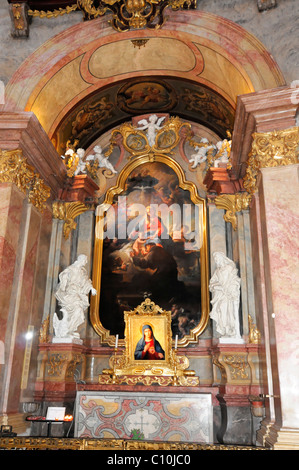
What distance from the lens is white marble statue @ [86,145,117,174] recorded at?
34.0 ft

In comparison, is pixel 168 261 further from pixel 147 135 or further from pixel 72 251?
pixel 147 135

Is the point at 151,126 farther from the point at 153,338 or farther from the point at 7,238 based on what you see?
the point at 153,338

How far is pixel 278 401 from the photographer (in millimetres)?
5836

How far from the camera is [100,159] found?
34.4 ft

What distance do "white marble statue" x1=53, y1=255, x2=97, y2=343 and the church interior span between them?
3 cm

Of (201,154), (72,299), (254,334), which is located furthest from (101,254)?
(254,334)

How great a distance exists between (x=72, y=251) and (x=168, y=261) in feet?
7.19

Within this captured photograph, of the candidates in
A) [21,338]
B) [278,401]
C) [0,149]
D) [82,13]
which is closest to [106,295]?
[21,338]

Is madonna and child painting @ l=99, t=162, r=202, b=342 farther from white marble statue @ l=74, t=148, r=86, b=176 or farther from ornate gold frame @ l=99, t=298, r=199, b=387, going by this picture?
white marble statue @ l=74, t=148, r=86, b=176

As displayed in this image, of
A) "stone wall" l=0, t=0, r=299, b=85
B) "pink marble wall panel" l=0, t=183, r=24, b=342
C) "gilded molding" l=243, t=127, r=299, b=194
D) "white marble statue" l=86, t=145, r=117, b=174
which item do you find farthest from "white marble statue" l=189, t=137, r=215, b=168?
"pink marble wall panel" l=0, t=183, r=24, b=342

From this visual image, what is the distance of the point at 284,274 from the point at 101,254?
15.4ft

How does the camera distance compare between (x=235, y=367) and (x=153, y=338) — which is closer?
(x=235, y=367)

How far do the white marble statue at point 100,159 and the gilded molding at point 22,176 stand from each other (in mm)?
1936

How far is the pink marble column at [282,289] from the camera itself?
5.62m
